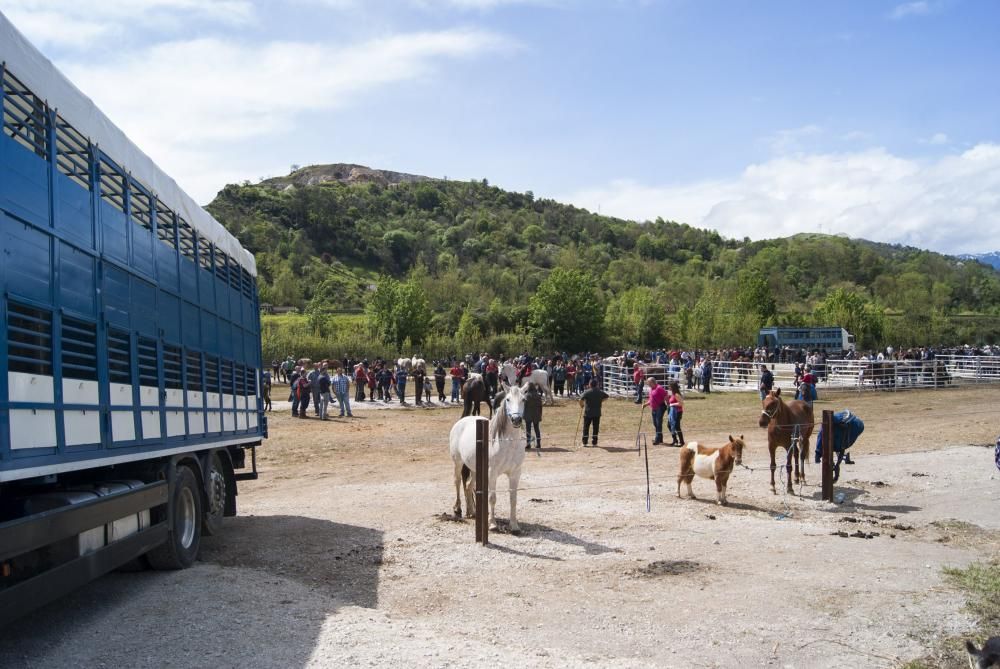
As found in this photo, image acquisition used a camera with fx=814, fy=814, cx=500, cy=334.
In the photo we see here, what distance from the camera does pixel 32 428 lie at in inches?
199

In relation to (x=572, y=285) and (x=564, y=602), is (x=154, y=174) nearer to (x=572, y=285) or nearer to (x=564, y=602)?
(x=564, y=602)

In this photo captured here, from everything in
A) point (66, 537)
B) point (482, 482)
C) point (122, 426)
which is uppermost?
point (122, 426)

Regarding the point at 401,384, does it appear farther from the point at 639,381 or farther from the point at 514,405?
the point at 514,405

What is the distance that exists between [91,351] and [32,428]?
116 centimetres

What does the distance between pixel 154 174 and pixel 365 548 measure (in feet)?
14.7

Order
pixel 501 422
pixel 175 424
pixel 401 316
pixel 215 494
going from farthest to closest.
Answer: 1. pixel 401 316
2. pixel 501 422
3. pixel 215 494
4. pixel 175 424

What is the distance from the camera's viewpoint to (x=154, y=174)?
A: 25.7 feet

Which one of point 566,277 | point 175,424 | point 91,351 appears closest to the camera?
point 91,351

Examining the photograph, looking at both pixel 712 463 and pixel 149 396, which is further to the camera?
pixel 712 463

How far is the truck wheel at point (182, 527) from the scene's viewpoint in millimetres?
7527

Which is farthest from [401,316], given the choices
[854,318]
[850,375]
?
[854,318]

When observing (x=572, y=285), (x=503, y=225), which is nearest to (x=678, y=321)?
(x=572, y=285)

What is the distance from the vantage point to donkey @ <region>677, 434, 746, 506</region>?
11688mm

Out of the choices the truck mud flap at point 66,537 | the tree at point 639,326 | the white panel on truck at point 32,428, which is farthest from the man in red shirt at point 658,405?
the tree at point 639,326
